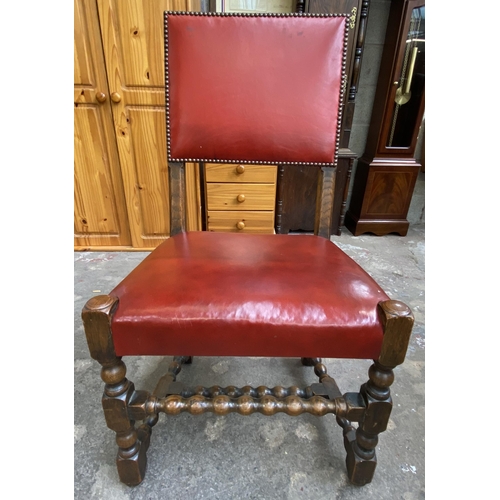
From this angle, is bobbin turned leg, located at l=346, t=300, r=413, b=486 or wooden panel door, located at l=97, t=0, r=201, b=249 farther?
wooden panel door, located at l=97, t=0, r=201, b=249

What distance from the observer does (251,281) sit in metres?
0.62

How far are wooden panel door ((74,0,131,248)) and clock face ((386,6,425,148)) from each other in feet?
6.02

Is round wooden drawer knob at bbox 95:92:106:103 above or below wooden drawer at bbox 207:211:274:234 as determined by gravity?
above

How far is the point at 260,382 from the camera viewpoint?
3.56 ft

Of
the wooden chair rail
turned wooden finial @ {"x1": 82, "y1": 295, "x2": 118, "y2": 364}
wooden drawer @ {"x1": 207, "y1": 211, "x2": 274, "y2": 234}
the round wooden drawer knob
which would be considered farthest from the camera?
wooden drawer @ {"x1": 207, "y1": 211, "x2": 274, "y2": 234}

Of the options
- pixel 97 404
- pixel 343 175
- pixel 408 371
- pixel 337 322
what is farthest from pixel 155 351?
pixel 343 175

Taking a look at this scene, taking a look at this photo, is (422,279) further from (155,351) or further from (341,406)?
(155,351)

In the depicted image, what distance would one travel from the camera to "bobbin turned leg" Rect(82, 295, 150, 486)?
1.80ft

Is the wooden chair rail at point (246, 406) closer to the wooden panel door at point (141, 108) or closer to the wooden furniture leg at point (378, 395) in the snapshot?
the wooden furniture leg at point (378, 395)

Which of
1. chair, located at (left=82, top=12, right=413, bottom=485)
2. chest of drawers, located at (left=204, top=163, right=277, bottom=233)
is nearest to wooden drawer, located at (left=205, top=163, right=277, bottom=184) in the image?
chest of drawers, located at (left=204, top=163, right=277, bottom=233)

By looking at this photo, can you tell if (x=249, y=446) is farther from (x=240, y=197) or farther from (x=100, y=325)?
(x=240, y=197)

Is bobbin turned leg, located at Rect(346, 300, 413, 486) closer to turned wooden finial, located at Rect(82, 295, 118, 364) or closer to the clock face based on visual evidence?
turned wooden finial, located at Rect(82, 295, 118, 364)

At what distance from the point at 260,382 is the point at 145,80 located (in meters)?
1.61

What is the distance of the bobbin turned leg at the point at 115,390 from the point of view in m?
0.55
